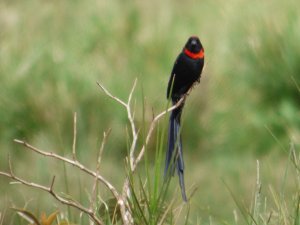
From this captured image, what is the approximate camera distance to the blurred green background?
11.6ft

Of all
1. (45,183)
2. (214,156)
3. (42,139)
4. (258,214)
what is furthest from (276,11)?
(258,214)

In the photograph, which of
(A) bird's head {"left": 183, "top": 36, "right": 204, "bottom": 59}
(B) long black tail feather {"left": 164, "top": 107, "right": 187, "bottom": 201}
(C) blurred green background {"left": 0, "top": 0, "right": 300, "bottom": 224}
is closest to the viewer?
(B) long black tail feather {"left": 164, "top": 107, "right": 187, "bottom": 201}

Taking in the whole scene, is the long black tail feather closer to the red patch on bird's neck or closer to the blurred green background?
the red patch on bird's neck

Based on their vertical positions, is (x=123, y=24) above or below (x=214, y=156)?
above

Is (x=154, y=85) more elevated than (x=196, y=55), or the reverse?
(x=196, y=55)

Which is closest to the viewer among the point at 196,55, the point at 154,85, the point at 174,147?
the point at 174,147

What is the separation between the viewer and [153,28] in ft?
14.0

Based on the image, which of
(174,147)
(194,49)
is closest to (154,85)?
(194,49)

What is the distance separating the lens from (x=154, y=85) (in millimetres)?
3795

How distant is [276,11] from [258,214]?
9.62 feet

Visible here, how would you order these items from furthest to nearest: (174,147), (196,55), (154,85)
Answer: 1. (154,85)
2. (196,55)
3. (174,147)

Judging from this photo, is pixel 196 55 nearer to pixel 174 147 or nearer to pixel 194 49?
pixel 194 49

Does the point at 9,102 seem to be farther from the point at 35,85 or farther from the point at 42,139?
A: the point at 42,139

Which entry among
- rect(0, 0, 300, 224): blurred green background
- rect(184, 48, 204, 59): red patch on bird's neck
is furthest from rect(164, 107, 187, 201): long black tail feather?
rect(0, 0, 300, 224): blurred green background
